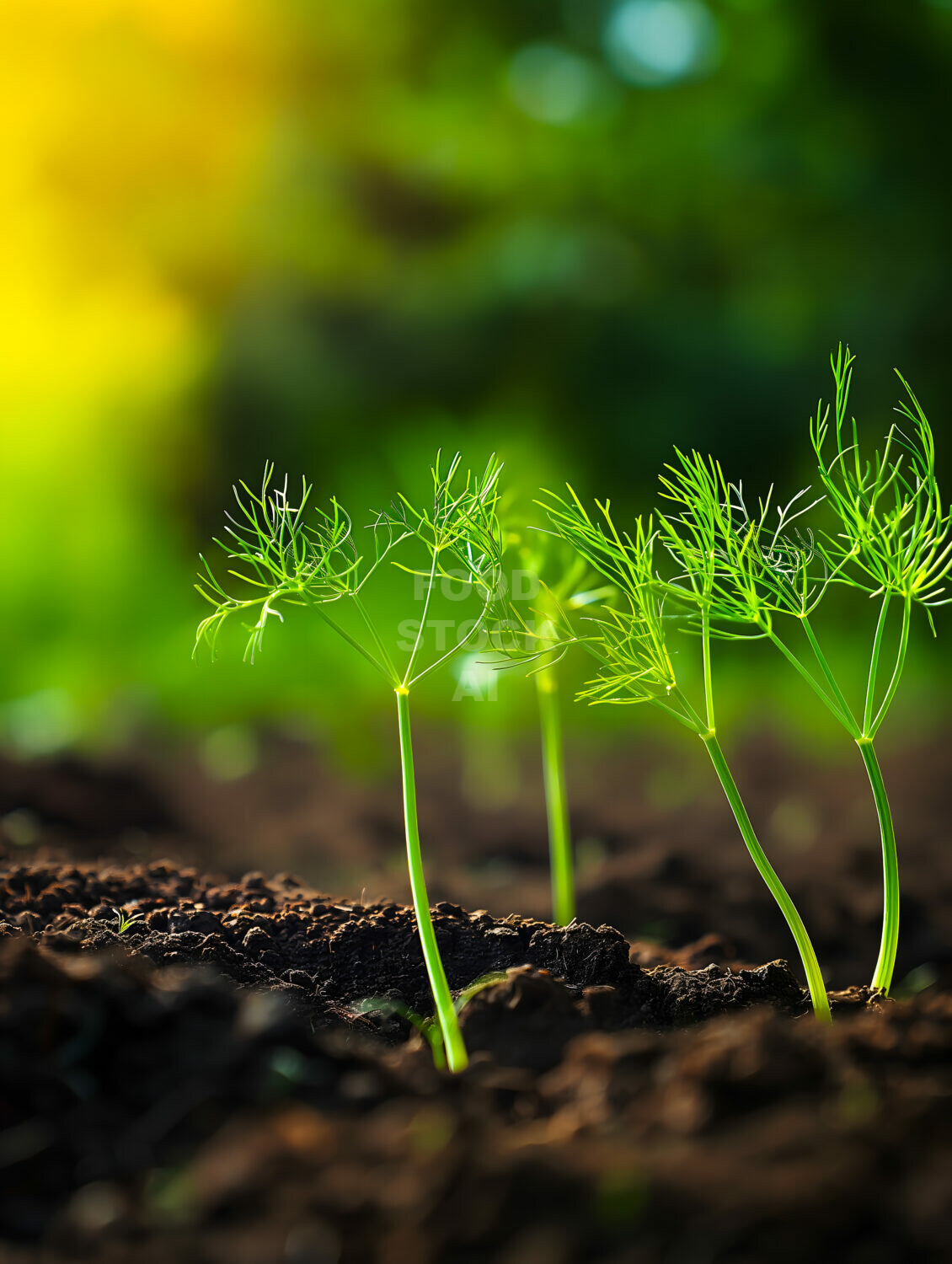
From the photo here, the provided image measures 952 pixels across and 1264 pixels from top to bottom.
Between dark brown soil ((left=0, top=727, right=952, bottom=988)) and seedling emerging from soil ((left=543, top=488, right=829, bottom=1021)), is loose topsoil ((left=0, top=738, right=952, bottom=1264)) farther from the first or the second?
dark brown soil ((left=0, top=727, right=952, bottom=988))

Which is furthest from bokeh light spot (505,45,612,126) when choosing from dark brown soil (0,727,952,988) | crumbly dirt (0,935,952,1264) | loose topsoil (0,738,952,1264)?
crumbly dirt (0,935,952,1264)

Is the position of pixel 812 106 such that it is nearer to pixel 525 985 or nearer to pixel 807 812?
pixel 807 812

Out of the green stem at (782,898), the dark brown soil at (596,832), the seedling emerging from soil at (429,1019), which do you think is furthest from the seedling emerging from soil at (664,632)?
the dark brown soil at (596,832)

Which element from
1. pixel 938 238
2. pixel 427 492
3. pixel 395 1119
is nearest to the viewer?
pixel 395 1119

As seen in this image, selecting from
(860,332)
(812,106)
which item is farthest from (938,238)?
(812,106)

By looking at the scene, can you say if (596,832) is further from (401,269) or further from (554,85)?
(554,85)

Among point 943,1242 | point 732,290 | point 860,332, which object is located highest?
point 732,290
